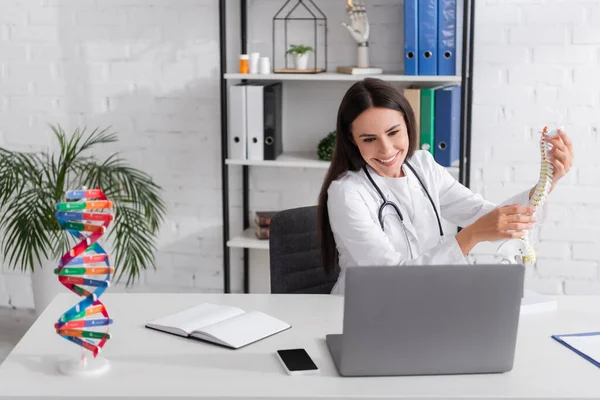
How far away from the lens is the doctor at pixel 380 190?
2057 millimetres

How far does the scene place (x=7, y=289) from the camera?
379cm

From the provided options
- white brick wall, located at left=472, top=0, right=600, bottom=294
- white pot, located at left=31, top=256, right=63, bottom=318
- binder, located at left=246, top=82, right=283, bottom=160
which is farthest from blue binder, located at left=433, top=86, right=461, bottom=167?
white pot, located at left=31, top=256, right=63, bottom=318

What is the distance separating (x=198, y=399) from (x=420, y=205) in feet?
3.25

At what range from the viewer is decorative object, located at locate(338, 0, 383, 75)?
10.2ft

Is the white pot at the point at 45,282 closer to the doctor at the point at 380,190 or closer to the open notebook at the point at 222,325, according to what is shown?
the doctor at the point at 380,190

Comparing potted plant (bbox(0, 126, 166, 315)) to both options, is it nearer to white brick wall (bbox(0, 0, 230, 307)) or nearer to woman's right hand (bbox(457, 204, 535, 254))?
white brick wall (bbox(0, 0, 230, 307))

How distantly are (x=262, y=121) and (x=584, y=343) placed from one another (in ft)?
5.75

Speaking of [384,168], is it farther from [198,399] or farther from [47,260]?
[47,260]

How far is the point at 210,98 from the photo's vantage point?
346cm

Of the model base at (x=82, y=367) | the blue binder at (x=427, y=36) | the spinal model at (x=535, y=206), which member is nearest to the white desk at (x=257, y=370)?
the model base at (x=82, y=367)

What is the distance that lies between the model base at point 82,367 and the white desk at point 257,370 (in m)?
0.02

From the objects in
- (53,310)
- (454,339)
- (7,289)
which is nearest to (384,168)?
(454,339)

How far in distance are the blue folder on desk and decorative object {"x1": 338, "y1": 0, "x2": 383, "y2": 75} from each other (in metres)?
1.60

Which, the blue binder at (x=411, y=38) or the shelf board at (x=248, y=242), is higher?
the blue binder at (x=411, y=38)
